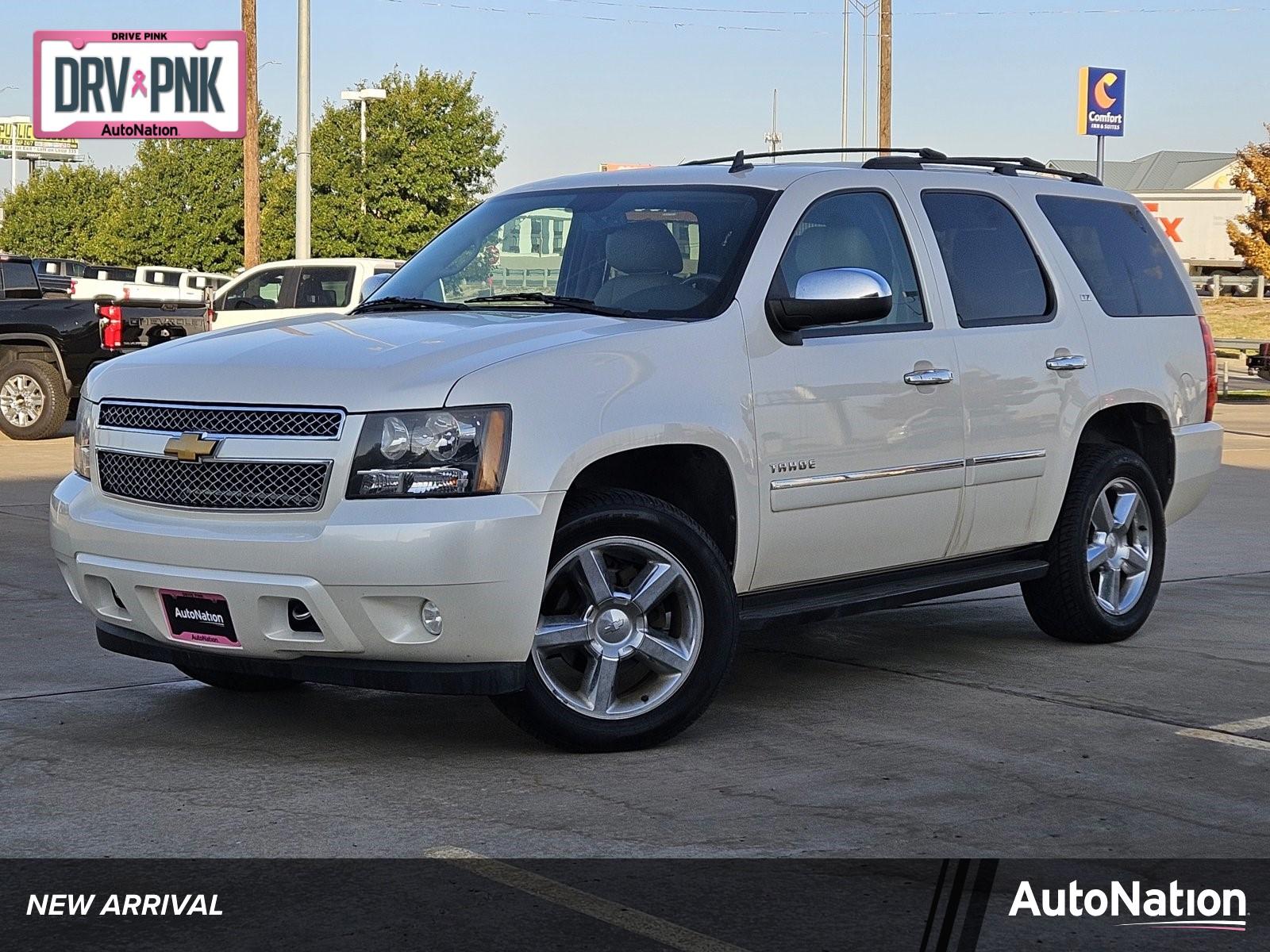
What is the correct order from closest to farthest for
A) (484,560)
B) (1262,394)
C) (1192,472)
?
1. (484,560)
2. (1192,472)
3. (1262,394)

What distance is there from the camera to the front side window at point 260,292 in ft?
65.3

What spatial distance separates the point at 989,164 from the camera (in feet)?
24.1

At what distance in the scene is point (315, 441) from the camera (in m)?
5.07

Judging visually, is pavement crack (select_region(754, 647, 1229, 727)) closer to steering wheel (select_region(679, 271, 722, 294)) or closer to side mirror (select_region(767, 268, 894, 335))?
side mirror (select_region(767, 268, 894, 335))

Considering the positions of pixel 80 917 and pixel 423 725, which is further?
pixel 423 725

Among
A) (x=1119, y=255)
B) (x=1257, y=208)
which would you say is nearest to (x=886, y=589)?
(x=1119, y=255)

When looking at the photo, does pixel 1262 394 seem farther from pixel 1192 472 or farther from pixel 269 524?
pixel 269 524

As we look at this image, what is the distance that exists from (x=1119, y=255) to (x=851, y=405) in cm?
223


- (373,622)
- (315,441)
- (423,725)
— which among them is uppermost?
(315,441)

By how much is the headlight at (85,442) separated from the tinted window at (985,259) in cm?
311

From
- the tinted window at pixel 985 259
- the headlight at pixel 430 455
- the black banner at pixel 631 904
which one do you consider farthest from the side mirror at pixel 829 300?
the black banner at pixel 631 904

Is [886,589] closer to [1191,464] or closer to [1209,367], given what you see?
[1191,464]

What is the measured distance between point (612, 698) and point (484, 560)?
739 mm

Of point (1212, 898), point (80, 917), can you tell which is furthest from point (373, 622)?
point (1212, 898)
